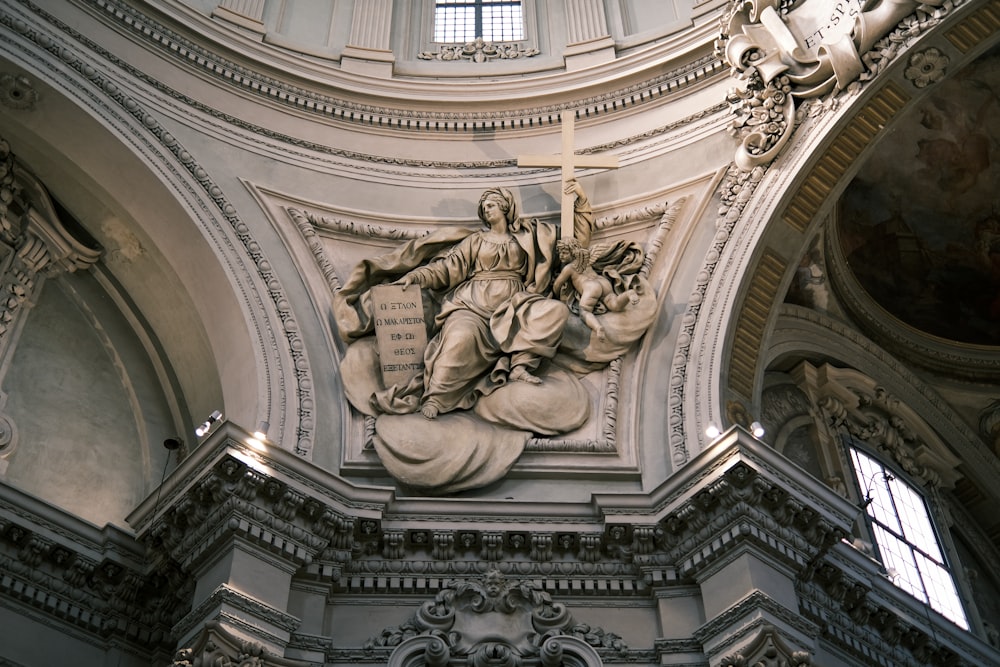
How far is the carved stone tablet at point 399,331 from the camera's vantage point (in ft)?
40.5

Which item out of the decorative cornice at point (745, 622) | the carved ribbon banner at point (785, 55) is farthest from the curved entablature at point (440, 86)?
the decorative cornice at point (745, 622)

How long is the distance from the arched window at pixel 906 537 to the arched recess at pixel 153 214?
6270 millimetres

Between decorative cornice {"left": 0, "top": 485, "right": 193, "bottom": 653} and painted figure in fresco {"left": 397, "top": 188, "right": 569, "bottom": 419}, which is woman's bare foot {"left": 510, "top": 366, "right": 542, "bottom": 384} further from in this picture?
decorative cornice {"left": 0, "top": 485, "right": 193, "bottom": 653}

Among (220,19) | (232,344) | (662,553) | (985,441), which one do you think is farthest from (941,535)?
(220,19)

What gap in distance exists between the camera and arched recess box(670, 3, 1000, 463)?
40.2ft

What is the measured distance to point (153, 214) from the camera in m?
13.2

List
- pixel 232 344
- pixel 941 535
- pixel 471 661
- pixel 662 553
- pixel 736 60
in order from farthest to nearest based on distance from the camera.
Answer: pixel 941 535, pixel 736 60, pixel 232 344, pixel 662 553, pixel 471 661

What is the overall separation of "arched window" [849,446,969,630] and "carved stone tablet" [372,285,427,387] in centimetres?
510

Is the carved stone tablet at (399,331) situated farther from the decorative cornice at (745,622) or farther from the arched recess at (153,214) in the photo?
the decorative cornice at (745,622)

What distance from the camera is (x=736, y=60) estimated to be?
528 inches

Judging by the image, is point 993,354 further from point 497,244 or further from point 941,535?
point 497,244

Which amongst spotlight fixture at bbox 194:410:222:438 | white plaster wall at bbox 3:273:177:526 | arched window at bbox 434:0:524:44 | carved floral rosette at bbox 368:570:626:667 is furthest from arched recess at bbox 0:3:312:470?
arched window at bbox 434:0:524:44

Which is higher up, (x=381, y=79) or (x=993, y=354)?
(x=381, y=79)

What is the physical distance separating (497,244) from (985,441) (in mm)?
6483
